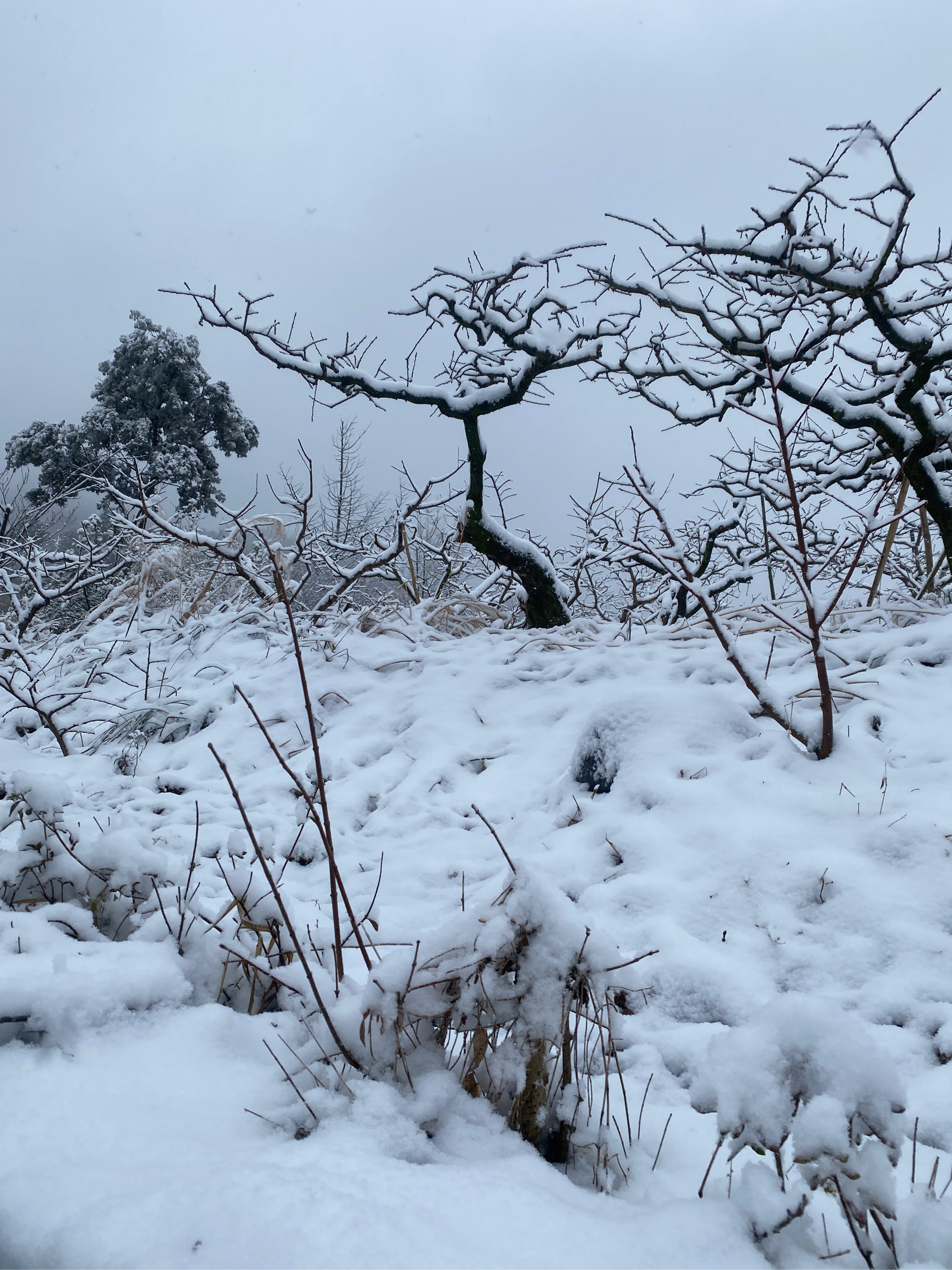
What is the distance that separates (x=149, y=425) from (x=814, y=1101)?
65.4 feet

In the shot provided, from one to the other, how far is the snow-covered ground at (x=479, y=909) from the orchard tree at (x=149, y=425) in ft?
51.2

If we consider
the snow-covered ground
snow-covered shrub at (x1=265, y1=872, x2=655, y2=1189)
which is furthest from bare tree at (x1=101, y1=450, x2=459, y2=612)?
snow-covered shrub at (x1=265, y1=872, x2=655, y2=1189)

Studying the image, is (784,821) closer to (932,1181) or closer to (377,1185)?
(932,1181)

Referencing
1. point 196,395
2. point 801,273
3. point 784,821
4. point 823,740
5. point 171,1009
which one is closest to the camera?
point 171,1009

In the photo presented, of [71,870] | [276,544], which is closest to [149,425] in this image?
[276,544]

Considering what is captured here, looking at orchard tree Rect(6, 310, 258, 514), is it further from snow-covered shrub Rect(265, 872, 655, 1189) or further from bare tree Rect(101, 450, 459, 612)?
snow-covered shrub Rect(265, 872, 655, 1189)

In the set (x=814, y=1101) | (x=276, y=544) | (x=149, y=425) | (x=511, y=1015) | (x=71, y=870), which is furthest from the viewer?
(x=149, y=425)

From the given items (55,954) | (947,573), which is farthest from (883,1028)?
(947,573)

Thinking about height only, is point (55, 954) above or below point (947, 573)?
below

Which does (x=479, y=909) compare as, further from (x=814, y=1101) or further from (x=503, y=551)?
(x=503, y=551)

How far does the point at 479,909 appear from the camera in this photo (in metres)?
1.04

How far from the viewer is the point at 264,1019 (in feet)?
3.92

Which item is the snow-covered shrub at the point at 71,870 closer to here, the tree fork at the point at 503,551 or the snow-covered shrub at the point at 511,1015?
the snow-covered shrub at the point at 511,1015

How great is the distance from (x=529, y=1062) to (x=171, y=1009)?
651 millimetres
